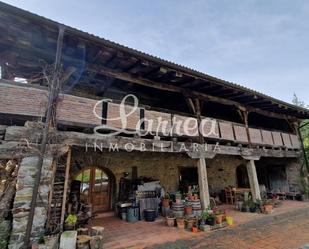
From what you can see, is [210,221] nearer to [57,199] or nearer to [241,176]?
[57,199]

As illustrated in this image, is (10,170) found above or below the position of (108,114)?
below

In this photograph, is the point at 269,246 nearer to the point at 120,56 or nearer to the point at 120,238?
the point at 120,238

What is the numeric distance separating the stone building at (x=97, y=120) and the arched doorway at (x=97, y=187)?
0.04 m

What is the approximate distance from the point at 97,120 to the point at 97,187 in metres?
3.72

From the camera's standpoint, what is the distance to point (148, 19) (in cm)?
779

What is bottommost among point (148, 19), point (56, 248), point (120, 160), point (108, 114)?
point (56, 248)

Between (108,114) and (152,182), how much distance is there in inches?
155

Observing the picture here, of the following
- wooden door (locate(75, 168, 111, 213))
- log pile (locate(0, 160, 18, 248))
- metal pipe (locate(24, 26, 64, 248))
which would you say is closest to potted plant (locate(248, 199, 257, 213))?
wooden door (locate(75, 168, 111, 213))

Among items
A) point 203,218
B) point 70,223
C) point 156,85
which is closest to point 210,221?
point 203,218

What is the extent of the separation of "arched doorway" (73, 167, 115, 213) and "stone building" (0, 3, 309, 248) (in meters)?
0.04

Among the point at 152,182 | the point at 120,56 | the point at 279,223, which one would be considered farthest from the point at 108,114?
the point at 279,223

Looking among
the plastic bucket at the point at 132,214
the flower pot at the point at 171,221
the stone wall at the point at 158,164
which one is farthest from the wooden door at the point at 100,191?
Answer: the flower pot at the point at 171,221

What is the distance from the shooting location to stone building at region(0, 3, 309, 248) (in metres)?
4.35

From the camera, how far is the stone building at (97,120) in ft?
14.3
